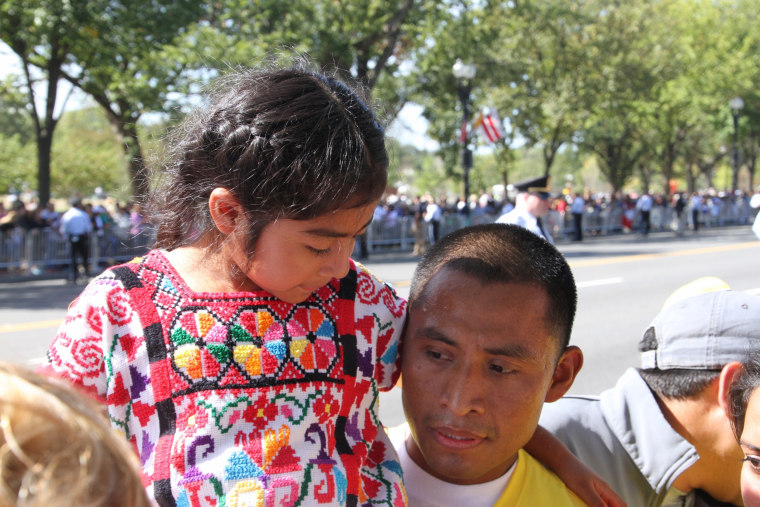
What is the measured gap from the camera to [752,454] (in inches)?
67.1

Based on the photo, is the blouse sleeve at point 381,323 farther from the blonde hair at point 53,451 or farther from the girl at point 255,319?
the blonde hair at point 53,451

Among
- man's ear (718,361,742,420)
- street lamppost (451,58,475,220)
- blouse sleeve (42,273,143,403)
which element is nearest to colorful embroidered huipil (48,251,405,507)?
blouse sleeve (42,273,143,403)

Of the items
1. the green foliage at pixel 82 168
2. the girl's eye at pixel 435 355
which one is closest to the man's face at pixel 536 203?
the girl's eye at pixel 435 355

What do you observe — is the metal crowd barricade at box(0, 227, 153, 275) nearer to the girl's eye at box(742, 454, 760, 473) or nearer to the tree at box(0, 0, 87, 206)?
the tree at box(0, 0, 87, 206)

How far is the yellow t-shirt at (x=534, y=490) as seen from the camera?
1783mm

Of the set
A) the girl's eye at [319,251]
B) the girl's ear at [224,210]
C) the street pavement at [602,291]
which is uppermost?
the girl's ear at [224,210]

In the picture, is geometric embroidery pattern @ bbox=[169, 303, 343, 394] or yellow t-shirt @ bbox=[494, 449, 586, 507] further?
yellow t-shirt @ bbox=[494, 449, 586, 507]

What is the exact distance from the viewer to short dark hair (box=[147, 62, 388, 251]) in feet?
4.96

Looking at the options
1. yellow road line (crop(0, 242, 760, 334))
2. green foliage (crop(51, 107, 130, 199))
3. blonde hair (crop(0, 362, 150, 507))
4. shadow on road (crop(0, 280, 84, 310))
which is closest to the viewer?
blonde hair (crop(0, 362, 150, 507))

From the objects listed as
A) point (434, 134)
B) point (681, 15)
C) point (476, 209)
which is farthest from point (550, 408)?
point (681, 15)

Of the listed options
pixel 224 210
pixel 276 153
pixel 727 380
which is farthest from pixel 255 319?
pixel 727 380

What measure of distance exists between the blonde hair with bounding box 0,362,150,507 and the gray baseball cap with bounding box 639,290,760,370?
6.02 ft

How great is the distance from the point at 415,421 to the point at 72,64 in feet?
62.1

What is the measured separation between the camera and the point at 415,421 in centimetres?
175
